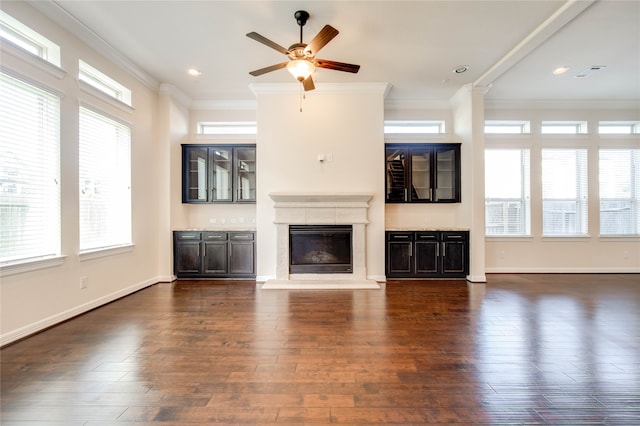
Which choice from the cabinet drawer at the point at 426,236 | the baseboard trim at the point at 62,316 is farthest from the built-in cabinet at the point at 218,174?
the cabinet drawer at the point at 426,236

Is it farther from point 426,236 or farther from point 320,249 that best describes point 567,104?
point 320,249

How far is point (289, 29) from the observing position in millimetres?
3318

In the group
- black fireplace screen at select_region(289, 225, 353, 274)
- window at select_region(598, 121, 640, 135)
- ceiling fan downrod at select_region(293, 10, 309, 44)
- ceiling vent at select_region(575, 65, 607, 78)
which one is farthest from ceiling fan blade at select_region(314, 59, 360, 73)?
window at select_region(598, 121, 640, 135)

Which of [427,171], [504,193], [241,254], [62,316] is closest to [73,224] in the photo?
[62,316]

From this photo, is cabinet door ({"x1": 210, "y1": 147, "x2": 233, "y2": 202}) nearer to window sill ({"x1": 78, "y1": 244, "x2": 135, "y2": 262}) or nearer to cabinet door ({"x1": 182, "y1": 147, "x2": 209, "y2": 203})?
cabinet door ({"x1": 182, "y1": 147, "x2": 209, "y2": 203})

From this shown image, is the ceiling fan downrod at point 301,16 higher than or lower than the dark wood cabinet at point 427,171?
higher

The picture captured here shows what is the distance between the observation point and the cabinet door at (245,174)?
526 centimetres

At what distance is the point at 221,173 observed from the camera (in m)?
5.29

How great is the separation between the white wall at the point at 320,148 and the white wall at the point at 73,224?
6.09 feet

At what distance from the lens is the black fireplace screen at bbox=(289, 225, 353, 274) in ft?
15.9

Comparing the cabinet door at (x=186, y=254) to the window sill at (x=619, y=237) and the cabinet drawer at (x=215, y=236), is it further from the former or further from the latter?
the window sill at (x=619, y=237)

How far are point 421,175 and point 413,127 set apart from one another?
1.08 m

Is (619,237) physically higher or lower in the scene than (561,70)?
lower

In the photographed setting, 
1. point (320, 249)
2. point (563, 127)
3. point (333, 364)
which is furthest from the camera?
point (563, 127)
